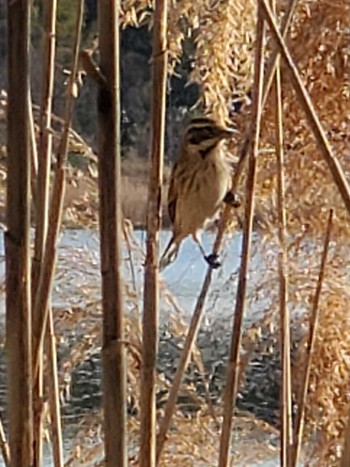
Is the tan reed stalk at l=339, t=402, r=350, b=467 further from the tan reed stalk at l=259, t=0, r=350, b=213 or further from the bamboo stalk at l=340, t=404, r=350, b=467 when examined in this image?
the tan reed stalk at l=259, t=0, r=350, b=213

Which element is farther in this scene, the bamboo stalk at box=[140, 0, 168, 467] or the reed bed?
the bamboo stalk at box=[140, 0, 168, 467]

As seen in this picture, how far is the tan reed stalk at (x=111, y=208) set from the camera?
2.35 ft

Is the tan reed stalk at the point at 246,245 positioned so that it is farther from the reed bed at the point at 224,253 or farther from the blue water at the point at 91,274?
the blue water at the point at 91,274

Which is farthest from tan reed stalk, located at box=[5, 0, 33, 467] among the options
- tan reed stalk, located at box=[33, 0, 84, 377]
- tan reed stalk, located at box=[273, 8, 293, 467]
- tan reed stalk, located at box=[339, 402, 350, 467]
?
tan reed stalk, located at box=[273, 8, 293, 467]

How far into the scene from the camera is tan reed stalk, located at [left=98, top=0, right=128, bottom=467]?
2.35 feet

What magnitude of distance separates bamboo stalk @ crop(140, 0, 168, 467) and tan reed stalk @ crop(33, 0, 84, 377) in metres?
0.07

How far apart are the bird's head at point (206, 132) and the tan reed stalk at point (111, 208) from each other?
0.81 meters

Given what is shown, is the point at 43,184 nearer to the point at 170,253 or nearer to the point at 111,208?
the point at 111,208

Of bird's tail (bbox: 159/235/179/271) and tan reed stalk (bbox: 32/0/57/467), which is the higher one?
tan reed stalk (bbox: 32/0/57/467)

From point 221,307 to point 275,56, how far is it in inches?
46.5

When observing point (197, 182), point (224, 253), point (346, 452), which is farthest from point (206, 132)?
point (346, 452)

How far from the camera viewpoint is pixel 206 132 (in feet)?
5.13

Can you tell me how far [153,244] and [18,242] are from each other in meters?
0.22

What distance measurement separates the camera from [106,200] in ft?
2.36
